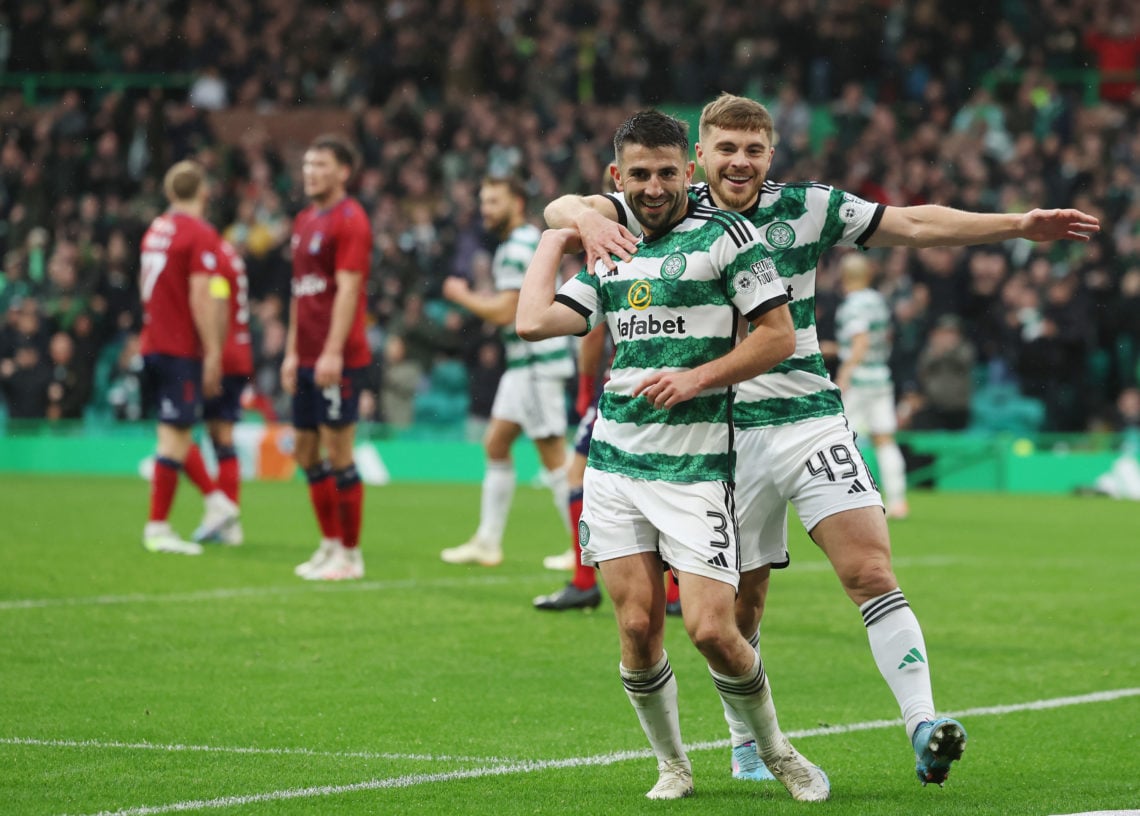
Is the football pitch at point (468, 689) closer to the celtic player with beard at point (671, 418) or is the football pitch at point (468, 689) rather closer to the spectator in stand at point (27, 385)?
the celtic player with beard at point (671, 418)

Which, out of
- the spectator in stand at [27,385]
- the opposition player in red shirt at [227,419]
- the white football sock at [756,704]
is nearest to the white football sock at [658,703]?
the white football sock at [756,704]

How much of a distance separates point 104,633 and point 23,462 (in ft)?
50.9

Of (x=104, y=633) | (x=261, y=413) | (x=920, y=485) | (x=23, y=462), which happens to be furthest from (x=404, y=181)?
(x=104, y=633)

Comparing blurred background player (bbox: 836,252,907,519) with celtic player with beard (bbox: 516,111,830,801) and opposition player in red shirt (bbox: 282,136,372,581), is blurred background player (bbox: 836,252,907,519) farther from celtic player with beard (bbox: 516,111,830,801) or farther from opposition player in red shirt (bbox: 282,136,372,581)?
celtic player with beard (bbox: 516,111,830,801)

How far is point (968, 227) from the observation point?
5672 millimetres

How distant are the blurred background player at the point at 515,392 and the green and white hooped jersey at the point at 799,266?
4779 mm

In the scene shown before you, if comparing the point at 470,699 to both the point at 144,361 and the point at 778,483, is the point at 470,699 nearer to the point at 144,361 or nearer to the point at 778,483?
the point at 778,483

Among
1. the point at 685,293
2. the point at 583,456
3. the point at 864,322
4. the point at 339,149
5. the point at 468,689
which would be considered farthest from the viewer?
the point at 864,322

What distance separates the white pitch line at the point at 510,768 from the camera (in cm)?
502

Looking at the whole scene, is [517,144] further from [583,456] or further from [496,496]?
[583,456]

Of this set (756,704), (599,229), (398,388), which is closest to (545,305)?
(599,229)

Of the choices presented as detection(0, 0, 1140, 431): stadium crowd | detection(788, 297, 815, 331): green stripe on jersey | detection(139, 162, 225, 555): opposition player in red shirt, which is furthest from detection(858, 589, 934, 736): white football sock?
detection(0, 0, 1140, 431): stadium crowd

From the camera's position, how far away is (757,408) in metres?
5.71

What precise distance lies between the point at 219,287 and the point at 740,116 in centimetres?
747
